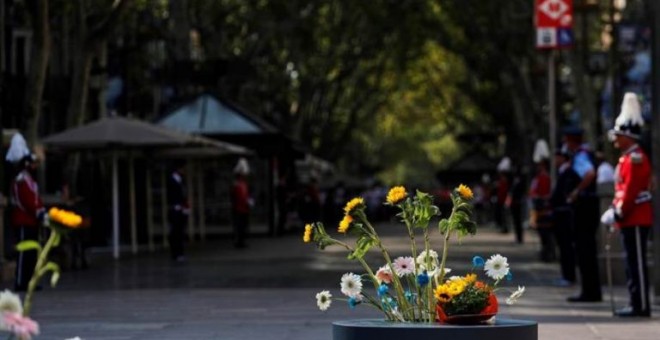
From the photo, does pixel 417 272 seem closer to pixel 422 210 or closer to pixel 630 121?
pixel 422 210

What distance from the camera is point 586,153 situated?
20078mm

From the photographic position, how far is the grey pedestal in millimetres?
8930

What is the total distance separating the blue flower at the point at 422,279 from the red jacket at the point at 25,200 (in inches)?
502

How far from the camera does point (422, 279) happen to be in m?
9.66

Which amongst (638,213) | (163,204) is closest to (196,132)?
(163,204)

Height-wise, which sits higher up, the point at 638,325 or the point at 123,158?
the point at 123,158

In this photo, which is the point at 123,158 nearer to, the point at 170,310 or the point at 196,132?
the point at 196,132

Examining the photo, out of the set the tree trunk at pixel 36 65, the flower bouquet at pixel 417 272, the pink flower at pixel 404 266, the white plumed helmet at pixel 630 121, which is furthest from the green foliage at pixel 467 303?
the tree trunk at pixel 36 65

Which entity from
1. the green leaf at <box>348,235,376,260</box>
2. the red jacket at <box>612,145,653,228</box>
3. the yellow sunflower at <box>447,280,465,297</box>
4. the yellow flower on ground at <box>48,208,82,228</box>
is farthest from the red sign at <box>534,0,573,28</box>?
the yellow flower on ground at <box>48,208,82,228</box>

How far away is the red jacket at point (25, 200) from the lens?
21.8m

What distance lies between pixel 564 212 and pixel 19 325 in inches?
599

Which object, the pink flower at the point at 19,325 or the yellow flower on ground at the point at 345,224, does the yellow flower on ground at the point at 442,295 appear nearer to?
the yellow flower on ground at the point at 345,224

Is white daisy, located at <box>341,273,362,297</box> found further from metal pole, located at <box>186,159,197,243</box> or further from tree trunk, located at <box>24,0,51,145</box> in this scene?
metal pole, located at <box>186,159,197,243</box>

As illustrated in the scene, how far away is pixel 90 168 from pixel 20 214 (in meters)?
15.1
